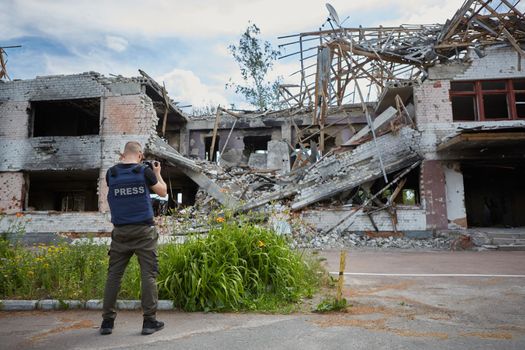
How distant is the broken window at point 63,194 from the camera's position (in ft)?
→ 56.2

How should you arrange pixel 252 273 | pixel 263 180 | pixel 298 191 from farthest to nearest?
pixel 263 180
pixel 298 191
pixel 252 273

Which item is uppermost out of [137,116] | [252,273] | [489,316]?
[137,116]

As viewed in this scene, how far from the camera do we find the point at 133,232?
314cm

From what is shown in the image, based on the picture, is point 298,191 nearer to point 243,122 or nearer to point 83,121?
point 243,122

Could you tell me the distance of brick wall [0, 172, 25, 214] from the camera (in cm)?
1302

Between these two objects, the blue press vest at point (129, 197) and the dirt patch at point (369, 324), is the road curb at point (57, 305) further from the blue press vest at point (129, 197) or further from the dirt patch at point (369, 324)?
the dirt patch at point (369, 324)

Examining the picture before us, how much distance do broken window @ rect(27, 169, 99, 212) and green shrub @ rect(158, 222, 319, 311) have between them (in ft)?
47.6

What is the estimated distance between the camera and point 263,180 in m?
14.9

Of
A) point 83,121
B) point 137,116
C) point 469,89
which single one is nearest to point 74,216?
point 137,116

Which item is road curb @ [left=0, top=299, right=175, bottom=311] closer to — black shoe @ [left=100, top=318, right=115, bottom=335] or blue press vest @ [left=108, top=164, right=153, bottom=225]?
black shoe @ [left=100, top=318, right=115, bottom=335]

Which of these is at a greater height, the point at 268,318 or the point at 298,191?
the point at 298,191

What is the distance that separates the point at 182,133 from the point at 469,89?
1394 cm

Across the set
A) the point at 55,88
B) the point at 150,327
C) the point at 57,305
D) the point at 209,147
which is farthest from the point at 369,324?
the point at 209,147

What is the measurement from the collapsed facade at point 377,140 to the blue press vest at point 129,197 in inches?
344
